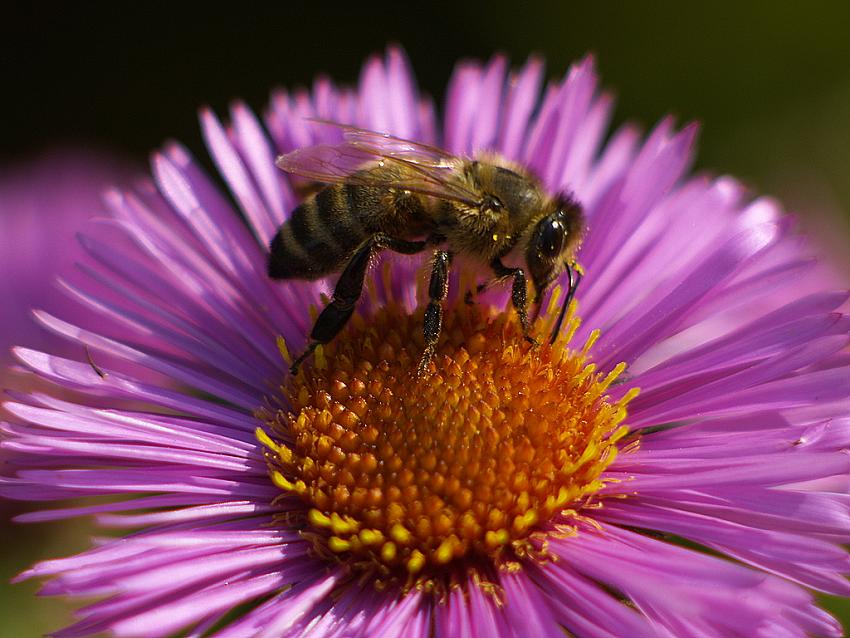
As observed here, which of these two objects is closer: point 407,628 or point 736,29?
point 407,628

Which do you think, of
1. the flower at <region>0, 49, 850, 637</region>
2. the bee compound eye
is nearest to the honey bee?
the bee compound eye

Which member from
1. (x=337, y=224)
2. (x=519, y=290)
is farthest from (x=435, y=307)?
(x=337, y=224)

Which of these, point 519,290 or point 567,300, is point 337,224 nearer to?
point 519,290

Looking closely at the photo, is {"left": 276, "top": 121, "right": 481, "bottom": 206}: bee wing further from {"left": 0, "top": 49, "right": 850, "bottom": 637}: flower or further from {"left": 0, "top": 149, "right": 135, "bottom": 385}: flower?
{"left": 0, "top": 149, "right": 135, "bottom": 385}: flower

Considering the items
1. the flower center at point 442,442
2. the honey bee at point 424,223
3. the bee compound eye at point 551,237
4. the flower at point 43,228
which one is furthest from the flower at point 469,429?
the flower at point 43,228

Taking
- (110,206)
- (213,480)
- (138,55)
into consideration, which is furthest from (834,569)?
(138,55)

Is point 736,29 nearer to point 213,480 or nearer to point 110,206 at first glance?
point 110,206

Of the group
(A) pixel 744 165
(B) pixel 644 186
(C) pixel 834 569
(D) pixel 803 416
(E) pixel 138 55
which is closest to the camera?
(C) pixel 834 569
